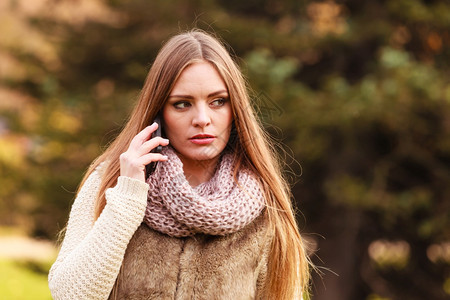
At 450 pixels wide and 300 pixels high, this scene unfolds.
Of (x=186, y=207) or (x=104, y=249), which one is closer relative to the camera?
(x=104, y=249)

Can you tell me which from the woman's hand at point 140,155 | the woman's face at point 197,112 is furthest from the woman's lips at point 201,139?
the woman's hand at point 140,155

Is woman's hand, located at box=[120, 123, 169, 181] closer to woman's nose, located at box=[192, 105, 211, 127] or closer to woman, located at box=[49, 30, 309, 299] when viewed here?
woman, located at box=[49, 30, 309, 299]

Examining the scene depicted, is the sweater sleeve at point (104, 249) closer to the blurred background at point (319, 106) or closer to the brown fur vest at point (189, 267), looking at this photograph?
the brown fur vest at point (189, 267)

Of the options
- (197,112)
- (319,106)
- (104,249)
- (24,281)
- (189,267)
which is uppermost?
(197,112)

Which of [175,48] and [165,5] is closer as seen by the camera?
[175,48]

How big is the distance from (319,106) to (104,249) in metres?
4.02

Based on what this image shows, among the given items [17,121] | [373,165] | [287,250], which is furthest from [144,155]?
[17,121]

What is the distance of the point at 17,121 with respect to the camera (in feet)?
23.7

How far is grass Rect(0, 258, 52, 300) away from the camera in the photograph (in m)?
9.35

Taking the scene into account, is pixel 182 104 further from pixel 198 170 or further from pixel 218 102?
pixel 198 170

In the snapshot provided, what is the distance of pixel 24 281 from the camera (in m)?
10.6

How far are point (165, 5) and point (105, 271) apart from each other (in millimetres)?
4786

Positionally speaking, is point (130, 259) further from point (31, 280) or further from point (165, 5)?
point (31, 280)

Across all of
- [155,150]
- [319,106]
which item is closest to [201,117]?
[155,150]
